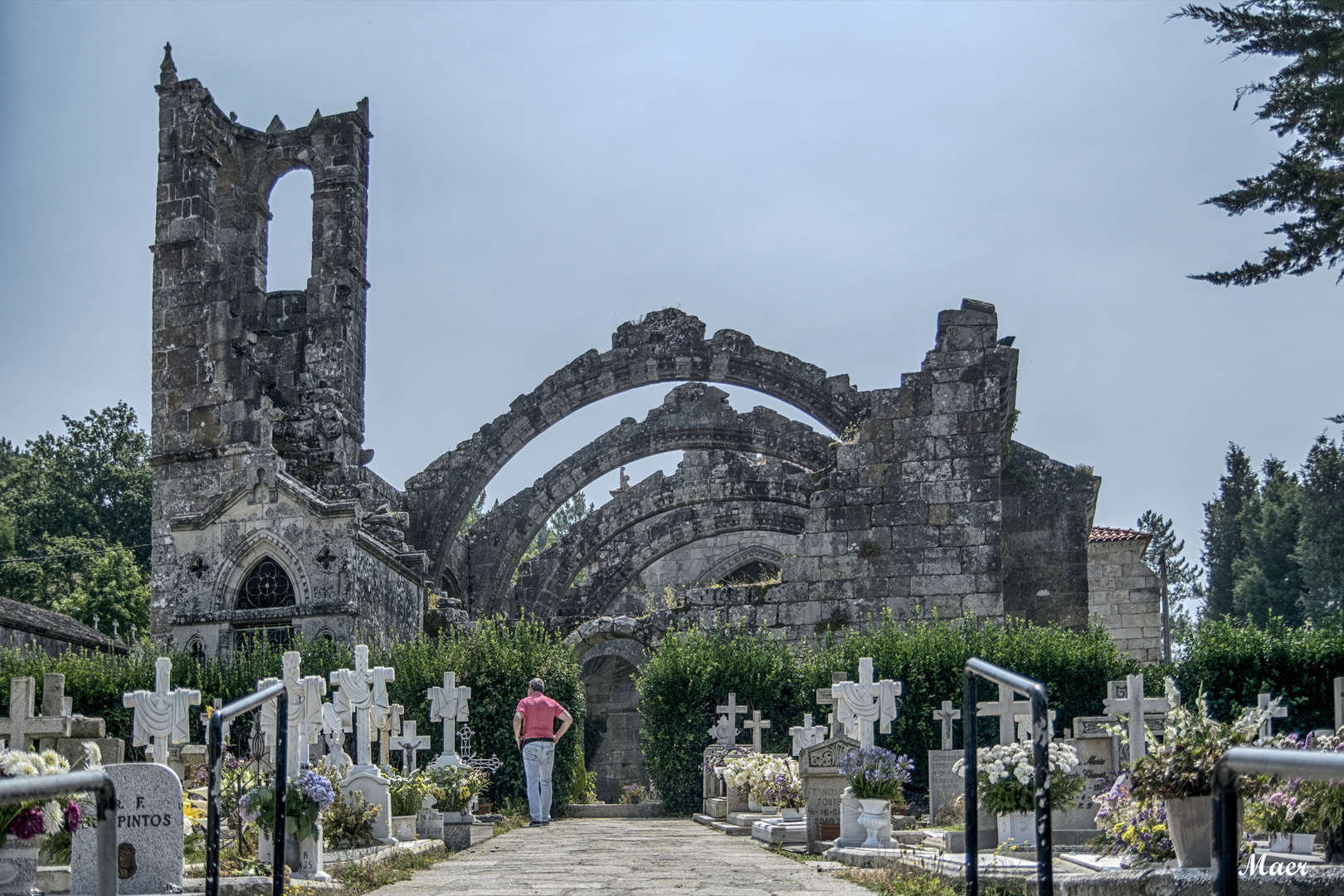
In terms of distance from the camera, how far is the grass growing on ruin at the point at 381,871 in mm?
8445

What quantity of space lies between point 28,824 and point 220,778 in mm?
1953

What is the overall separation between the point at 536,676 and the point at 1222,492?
3643cm

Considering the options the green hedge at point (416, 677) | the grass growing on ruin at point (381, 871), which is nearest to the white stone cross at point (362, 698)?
the grass growing on ruin at point (381, 871)

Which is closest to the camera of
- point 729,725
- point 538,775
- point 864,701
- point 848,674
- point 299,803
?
point 299,803

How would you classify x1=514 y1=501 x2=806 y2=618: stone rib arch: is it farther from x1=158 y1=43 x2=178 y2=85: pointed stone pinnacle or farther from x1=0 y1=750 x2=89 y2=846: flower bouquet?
x1=0 y1=750 x2=89 y2=846: flower bouquet

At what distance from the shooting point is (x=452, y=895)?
7.71 metres

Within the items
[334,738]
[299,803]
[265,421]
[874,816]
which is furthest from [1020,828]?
[265,421]

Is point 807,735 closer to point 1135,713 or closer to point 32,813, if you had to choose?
point 1135,713

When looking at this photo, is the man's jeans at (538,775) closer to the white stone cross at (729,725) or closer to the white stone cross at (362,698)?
the white stone cross at (362,698)

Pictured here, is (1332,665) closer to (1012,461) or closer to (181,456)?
(1012,461)

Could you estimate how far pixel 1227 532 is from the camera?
46.8m

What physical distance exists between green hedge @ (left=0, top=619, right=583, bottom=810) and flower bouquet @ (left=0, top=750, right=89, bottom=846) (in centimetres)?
939

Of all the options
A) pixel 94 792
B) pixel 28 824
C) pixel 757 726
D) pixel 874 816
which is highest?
pixel 94 792

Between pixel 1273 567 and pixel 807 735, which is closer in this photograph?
pixel 807 735
